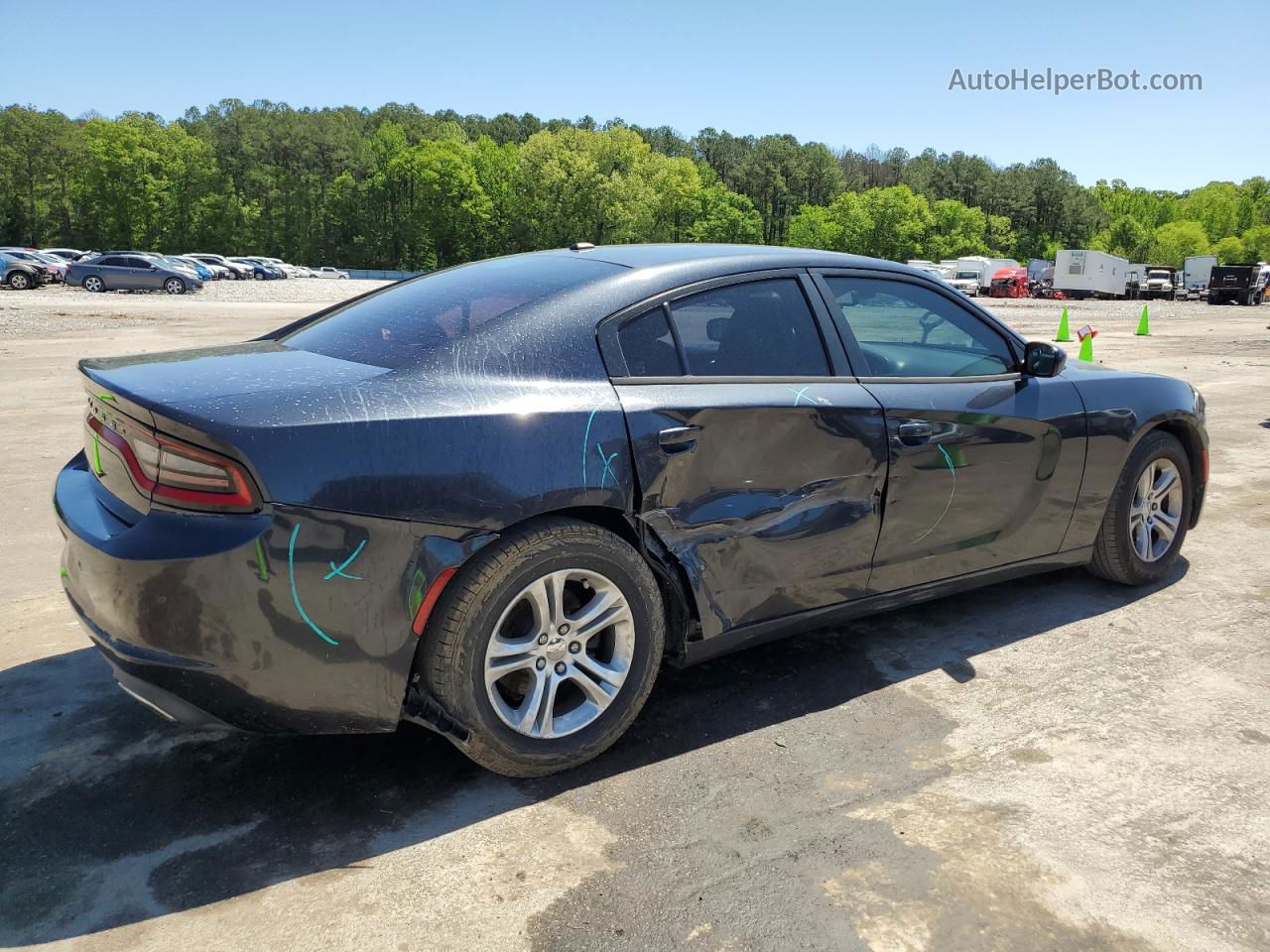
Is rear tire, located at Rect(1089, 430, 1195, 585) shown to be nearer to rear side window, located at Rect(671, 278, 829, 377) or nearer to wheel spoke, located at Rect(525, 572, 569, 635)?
rear side window, located at Rect(671, 278, 829, 377)

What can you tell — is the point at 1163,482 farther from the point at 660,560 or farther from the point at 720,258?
the point at 660,560

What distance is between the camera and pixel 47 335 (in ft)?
59.9

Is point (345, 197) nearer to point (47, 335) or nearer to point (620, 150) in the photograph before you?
point (620, 150)

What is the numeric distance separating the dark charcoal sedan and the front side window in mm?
15

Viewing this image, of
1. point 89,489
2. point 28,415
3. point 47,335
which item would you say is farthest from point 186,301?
point 89,489

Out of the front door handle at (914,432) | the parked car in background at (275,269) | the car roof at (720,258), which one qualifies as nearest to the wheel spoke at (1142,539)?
the front door handle at (914,432)

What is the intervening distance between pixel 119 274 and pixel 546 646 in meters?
45.4

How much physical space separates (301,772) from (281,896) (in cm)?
60

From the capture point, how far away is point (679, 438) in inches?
115

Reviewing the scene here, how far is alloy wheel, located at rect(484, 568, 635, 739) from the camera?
2.72 m

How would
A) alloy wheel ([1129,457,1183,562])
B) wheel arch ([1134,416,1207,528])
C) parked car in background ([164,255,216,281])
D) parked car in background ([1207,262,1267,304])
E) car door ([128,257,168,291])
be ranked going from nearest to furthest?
alloy wheel ([1129,457,1183,562]) → wheel arch ([1134,416,1207,528]) → car door ([128,257,168,291]) → parked car in background ([1207,262,1267,304]) → parked car in background ([164,255,216,281])

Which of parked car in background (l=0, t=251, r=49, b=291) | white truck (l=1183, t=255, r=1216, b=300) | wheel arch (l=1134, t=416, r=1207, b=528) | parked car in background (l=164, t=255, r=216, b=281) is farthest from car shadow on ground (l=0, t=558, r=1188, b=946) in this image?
white truck (l=1183, t=255, r=1216, b=300)

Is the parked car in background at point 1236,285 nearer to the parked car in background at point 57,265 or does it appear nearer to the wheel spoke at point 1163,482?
the wheel spoke at point 1163,482

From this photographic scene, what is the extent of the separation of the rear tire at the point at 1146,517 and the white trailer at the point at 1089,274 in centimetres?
6195
